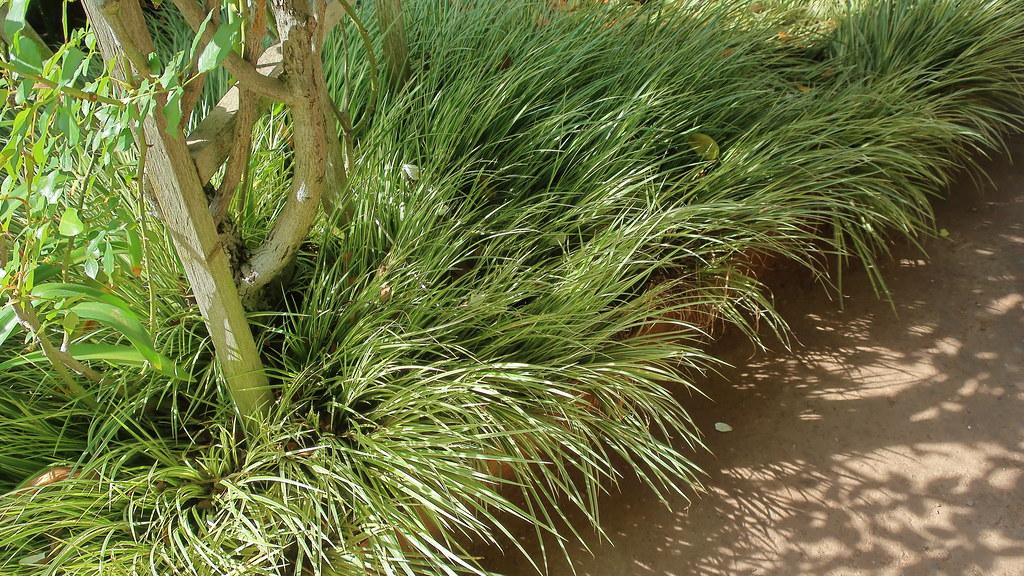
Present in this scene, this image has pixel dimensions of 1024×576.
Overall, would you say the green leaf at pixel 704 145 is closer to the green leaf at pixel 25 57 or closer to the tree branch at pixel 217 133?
the tree branch at pixel 217 133

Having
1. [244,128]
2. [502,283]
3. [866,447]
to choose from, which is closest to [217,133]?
[244,128]

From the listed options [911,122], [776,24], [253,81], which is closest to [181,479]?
[253,81]

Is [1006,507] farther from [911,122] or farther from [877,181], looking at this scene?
[911,122]

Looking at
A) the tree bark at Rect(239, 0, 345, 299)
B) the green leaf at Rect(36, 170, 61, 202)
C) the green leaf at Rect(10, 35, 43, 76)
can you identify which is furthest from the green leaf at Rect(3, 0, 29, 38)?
the tree bark at Rect(239, 0, 345, 299)

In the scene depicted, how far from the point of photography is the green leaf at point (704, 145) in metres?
2.79

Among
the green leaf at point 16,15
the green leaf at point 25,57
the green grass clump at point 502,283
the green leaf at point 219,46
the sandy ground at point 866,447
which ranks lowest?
the sandy ground at point 866,447

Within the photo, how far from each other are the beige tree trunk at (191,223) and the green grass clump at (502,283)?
0.12 m

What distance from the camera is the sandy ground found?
222 cm

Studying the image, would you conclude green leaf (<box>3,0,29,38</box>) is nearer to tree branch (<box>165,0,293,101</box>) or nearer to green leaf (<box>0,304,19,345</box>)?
tree branch (<box>165,0,293,101</box>)

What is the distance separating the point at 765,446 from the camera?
2504 millimetres

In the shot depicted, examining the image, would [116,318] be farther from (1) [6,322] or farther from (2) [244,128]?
(2) [244,128]

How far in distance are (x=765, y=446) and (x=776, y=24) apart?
6.36 ft

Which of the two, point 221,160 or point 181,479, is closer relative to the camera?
point 221,160

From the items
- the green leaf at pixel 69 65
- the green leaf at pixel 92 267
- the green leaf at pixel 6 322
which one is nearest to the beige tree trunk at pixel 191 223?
the green leaf at pixel 69 65
